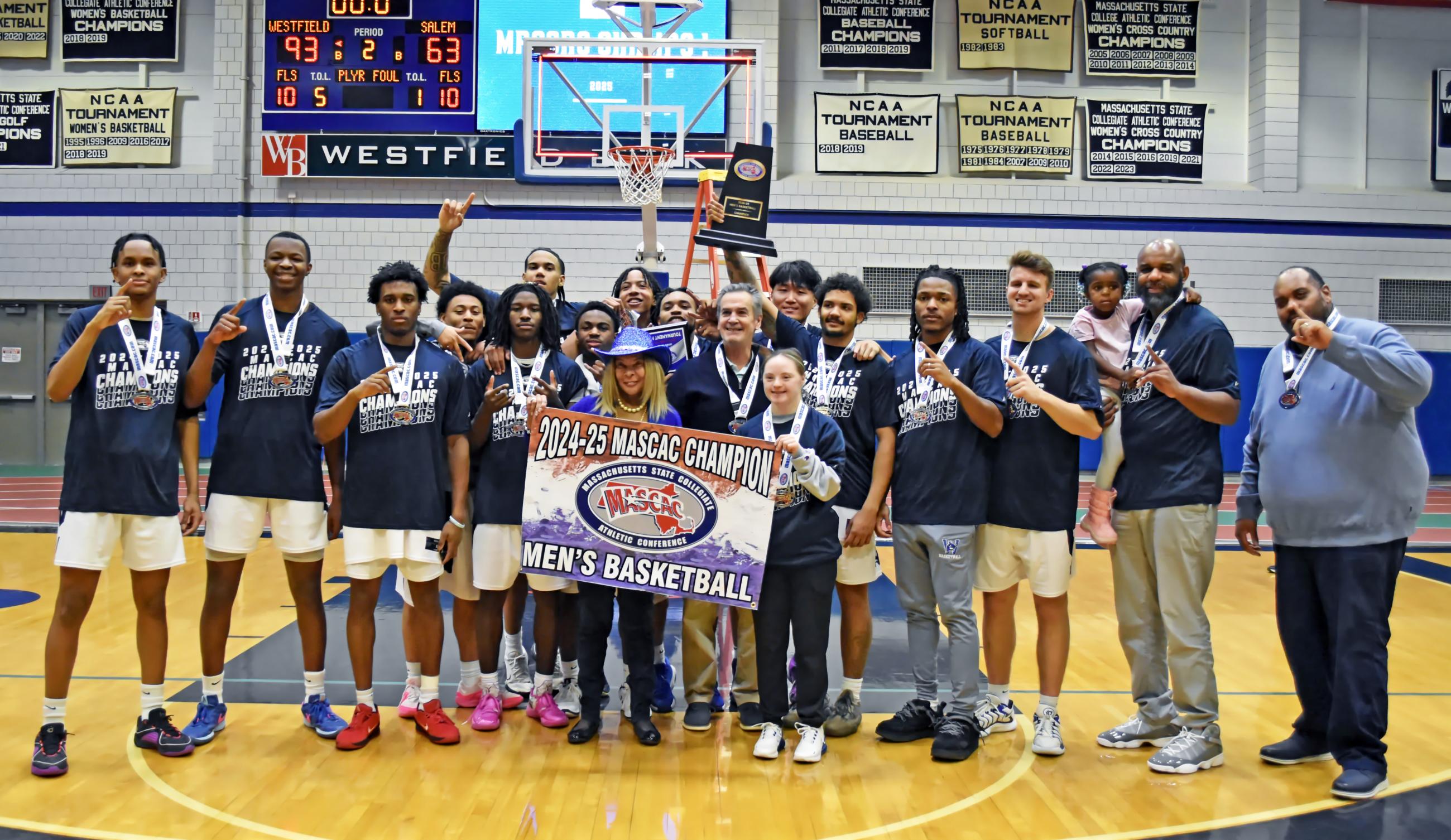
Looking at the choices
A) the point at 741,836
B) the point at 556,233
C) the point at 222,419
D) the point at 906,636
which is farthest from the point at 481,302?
the point at 556,233

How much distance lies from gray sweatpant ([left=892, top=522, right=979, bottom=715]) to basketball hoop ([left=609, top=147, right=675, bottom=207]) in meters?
5.42

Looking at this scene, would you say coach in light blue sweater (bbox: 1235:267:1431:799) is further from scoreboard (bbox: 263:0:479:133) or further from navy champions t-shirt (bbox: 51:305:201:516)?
scoreboard (bbox: 263:0:479:133)

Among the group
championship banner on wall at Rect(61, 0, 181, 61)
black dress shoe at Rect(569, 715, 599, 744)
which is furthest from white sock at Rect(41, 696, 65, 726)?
championship banner on wall at Rect(61, 0, 181, 61)

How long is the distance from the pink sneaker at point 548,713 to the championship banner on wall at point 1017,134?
11.3 metres

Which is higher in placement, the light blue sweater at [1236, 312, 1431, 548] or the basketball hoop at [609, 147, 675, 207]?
the basketball hoop at [609, 147, 675, 207]

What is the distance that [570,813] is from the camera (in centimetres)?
382

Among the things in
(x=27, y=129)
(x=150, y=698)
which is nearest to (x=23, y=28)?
(x=27, y=129)

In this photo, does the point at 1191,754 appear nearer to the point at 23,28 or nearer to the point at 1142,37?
the point at 1142,37

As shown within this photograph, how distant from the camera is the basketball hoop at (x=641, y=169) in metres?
9.77

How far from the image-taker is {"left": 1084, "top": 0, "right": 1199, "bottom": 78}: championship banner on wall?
47.0 feet

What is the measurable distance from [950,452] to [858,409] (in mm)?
471

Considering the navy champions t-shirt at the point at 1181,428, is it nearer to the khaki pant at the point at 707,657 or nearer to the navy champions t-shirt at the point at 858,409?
the navy champions t-shirt at the point at 858,409

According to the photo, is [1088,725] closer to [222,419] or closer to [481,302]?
[481,302]

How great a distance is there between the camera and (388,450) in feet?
14.9
